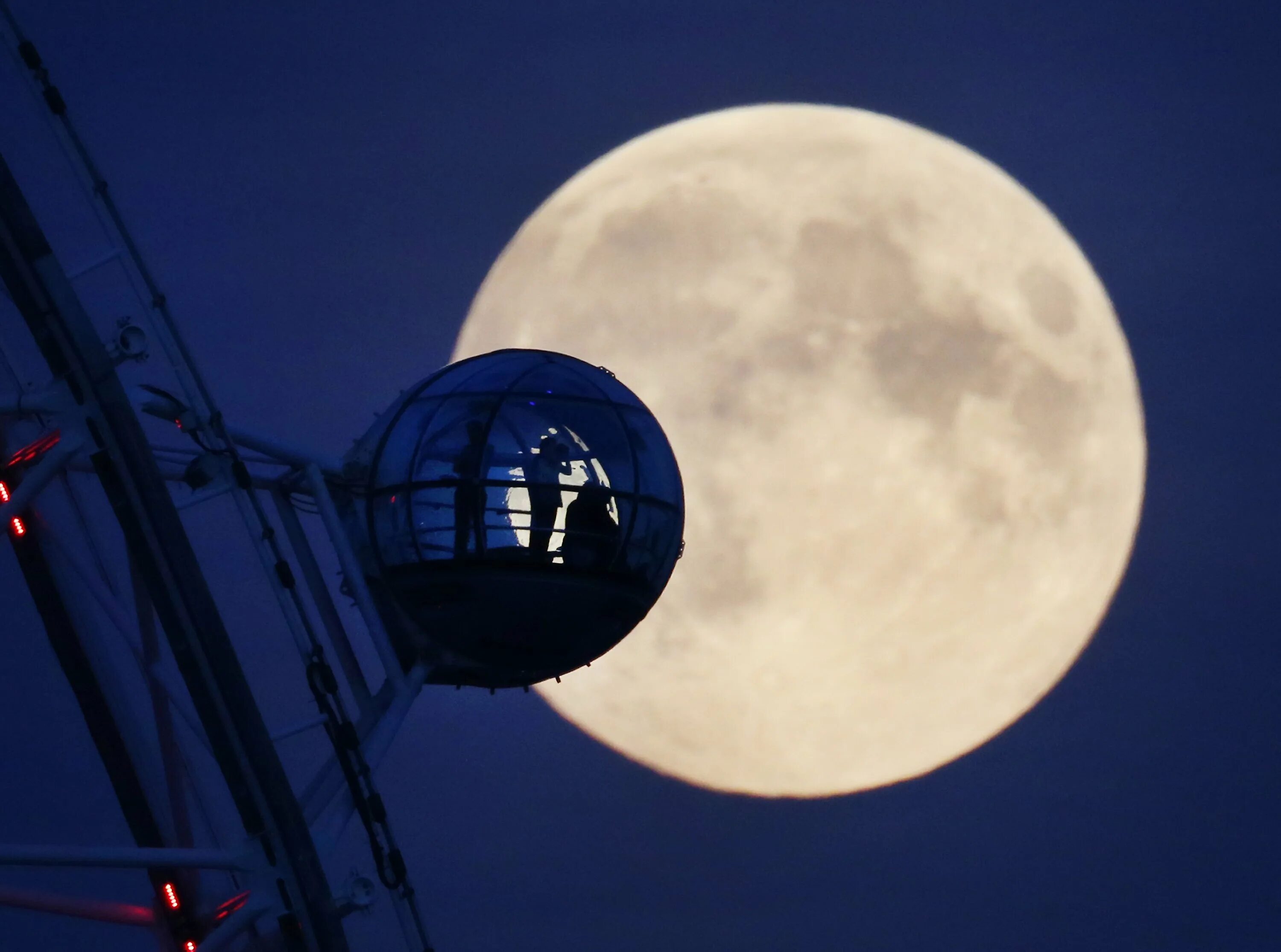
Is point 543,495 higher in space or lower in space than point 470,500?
lower

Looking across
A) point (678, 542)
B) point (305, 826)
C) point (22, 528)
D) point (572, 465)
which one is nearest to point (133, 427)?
point (22, 528)

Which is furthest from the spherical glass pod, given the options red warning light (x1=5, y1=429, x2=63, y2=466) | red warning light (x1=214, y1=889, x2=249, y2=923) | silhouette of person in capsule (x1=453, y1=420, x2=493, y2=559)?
red warning light (x1=5, y1=429, x2=63, y2=466)

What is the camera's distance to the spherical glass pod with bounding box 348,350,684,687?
21.5 meters

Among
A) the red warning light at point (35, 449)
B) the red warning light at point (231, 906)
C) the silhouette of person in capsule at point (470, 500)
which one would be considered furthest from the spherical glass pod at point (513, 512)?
the red warning light at point (35, 449)

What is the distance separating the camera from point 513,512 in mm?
21438

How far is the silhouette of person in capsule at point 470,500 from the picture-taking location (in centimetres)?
2145

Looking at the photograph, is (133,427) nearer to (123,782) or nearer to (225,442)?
(225,442)

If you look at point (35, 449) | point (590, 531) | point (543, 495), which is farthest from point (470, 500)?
point (35, 449)

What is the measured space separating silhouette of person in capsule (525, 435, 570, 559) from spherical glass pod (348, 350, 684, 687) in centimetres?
1

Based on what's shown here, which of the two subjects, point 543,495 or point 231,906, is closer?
point 231,906

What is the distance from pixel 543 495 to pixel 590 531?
26.0 inches

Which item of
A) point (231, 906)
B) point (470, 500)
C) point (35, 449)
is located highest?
point (35, 449)

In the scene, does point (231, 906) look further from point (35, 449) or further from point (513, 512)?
point (513, 512)

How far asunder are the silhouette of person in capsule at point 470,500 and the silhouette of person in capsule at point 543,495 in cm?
50
